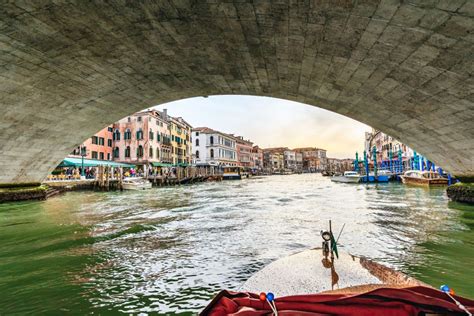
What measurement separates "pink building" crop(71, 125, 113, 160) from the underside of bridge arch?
93.5 ft

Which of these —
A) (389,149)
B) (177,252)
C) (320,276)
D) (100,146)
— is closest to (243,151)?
(389,149)

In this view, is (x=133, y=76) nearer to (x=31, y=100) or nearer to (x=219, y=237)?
(x=31, y=100)

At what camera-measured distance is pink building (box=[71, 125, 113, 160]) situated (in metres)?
39.9

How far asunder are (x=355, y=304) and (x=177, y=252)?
549 centimetres

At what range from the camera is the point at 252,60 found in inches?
365

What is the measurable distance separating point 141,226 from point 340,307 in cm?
957

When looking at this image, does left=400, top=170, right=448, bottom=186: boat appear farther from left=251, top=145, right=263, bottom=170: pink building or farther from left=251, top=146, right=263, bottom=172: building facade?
left=251, top=146, right=263, bottom=172: building facade

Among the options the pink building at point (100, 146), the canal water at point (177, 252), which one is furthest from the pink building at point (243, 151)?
the canal water at point (177, 252)

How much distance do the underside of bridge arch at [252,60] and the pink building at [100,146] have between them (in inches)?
1122

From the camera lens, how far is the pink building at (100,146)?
39.9 m

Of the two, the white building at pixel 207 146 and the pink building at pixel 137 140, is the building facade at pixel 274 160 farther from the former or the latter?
the pink building at pixel 137 140

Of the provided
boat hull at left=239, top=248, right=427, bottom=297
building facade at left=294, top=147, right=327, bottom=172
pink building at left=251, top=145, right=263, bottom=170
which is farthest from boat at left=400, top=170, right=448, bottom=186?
building facade at left=294, top=147, right=327, bottom=172

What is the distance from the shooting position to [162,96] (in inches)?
521

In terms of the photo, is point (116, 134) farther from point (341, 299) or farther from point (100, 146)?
point (341, 299)
